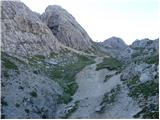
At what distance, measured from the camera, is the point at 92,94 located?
5253 centimetres

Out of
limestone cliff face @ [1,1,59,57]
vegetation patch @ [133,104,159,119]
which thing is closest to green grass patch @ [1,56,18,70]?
limestone cliff face @ [1,1,59,57]

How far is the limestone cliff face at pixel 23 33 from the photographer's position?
8449 cm

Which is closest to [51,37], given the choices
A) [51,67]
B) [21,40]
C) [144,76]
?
[21,40]

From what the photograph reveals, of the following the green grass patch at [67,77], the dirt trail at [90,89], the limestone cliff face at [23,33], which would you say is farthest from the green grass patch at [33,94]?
the limestone cliff face at [23,33]

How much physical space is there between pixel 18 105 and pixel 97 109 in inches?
411

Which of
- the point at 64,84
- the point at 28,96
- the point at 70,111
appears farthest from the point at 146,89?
the point at 64,84

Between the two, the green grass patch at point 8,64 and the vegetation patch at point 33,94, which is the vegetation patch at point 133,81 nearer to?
the vegetation patch at point 33,94

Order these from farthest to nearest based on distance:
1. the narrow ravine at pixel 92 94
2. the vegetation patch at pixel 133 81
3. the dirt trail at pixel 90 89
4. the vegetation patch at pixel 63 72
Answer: the vegetation patch at pixel 63 72, the vegetation patch at pixel 133 81, the dirt trail at pixel 90 89, the narrow ravine at pixel 92 94

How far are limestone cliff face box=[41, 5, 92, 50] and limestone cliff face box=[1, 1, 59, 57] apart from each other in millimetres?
15495

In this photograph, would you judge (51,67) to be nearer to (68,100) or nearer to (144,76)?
(68,100)

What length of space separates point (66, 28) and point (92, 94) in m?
69.7

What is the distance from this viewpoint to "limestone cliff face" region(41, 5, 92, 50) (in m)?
117

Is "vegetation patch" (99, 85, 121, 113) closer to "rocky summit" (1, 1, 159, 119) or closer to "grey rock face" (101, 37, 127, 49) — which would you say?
"rocky summit" (1, 1, 159, 119)

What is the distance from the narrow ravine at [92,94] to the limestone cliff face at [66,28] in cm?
4637
